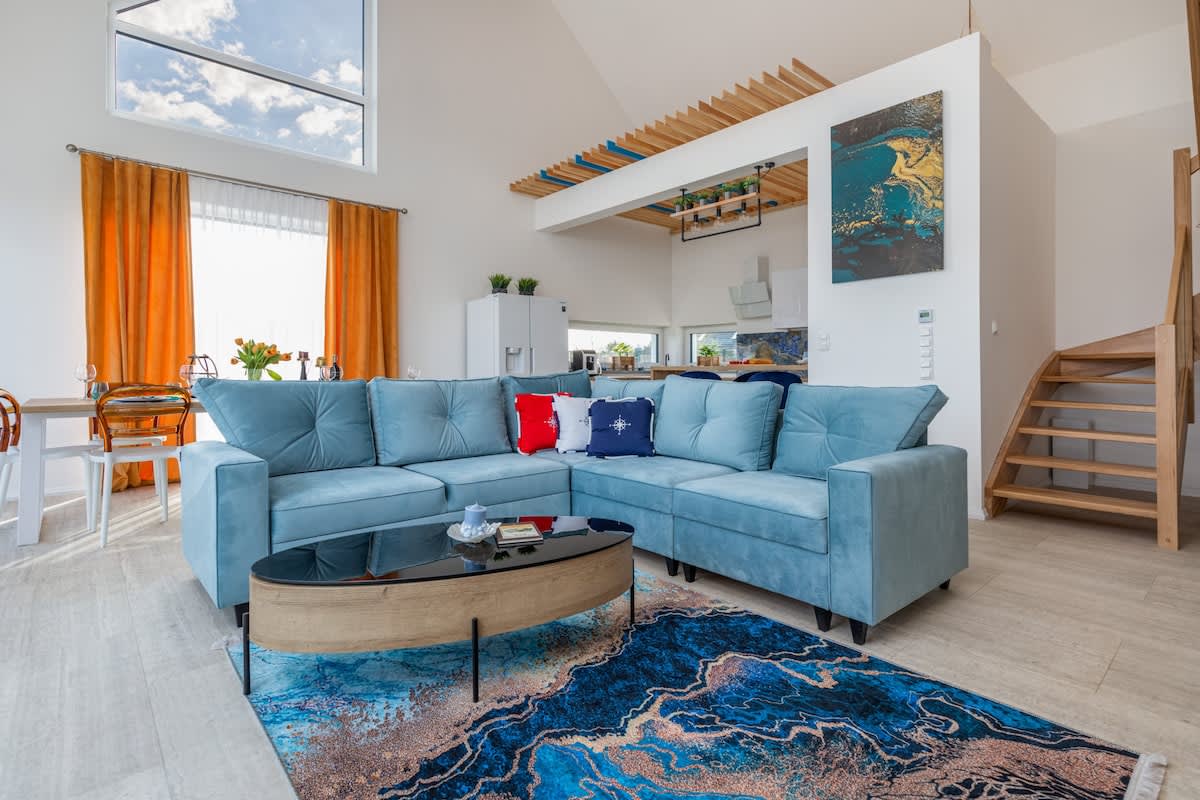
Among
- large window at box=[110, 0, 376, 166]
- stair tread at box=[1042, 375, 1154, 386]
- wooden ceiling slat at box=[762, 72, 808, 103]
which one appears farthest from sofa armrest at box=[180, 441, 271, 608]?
stair tread at box=[1042, 375, 1154, 386]

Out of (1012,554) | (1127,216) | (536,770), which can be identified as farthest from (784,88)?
(536,770)

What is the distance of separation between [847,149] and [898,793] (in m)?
4.02

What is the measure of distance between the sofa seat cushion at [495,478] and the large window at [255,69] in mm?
4120

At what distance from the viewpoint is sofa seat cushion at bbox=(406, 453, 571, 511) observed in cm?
281

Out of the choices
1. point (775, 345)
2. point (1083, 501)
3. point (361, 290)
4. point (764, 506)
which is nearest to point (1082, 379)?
point (1083, 501)

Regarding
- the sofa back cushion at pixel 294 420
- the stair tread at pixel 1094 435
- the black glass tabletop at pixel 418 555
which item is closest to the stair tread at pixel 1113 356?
the stair tread at pixel 1094 435

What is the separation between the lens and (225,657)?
1951 mm

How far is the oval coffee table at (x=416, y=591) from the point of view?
5.29 ft

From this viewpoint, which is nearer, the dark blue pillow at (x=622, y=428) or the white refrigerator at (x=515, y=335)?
the dark blue pillow at (x=622, y=428)

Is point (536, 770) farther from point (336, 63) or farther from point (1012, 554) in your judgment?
point (336, 63)

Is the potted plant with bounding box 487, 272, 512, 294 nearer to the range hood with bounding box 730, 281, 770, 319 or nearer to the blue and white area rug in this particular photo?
the range hood with bounding box 730, 281, 770, 319

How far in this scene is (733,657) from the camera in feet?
6.37

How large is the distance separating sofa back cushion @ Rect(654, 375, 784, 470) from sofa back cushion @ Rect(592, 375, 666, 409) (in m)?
0.12

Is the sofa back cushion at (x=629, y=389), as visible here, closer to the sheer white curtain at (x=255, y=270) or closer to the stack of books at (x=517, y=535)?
the stack of books at (x=517, y=535)
